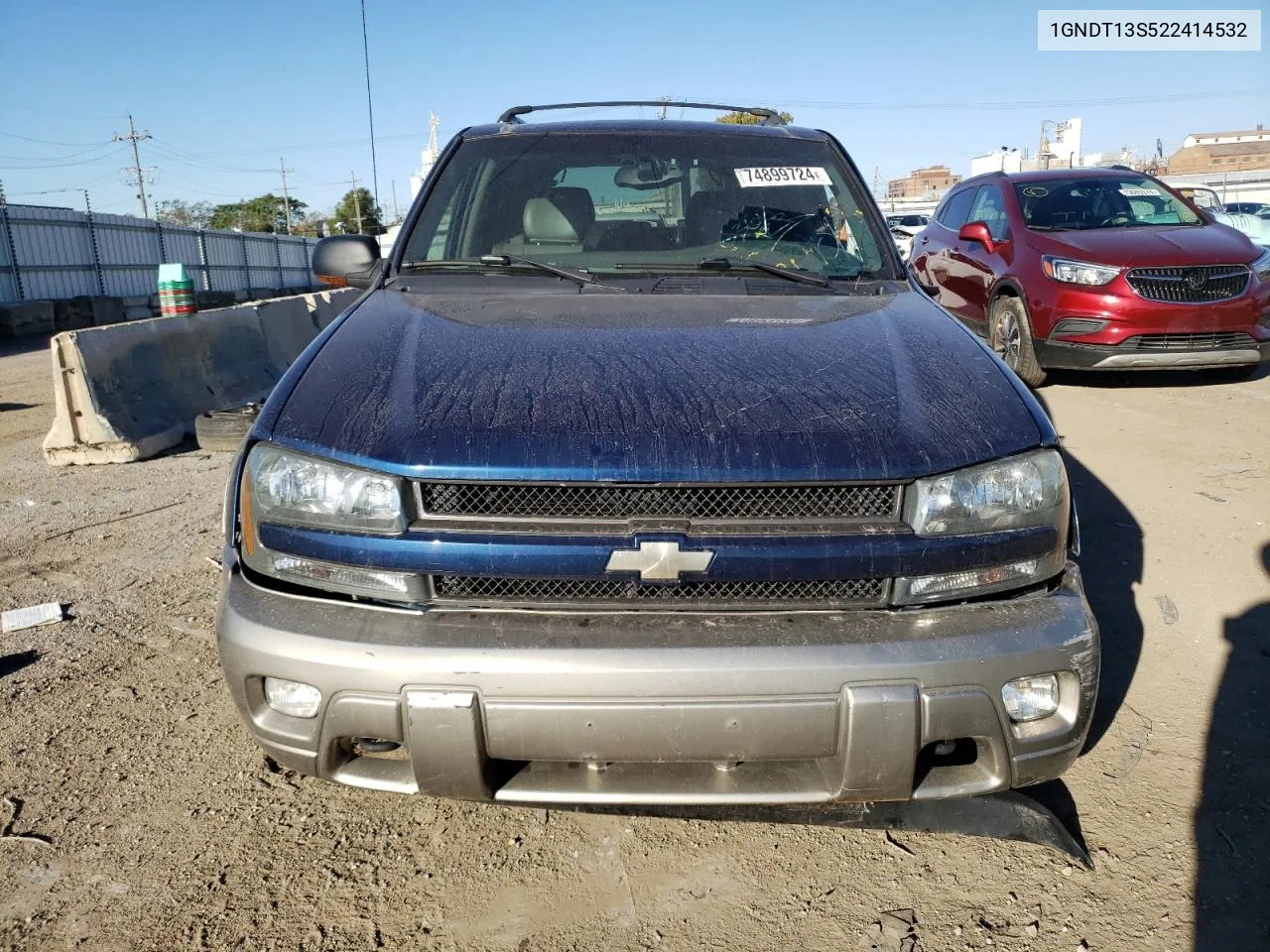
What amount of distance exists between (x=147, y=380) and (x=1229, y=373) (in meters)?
8.24

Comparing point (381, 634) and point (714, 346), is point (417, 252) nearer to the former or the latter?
point (714, 346)

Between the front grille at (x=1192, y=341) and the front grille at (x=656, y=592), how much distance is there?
5.80 metres

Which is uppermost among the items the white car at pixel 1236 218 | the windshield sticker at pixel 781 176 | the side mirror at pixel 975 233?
the windshield sticker at pixel 781 176

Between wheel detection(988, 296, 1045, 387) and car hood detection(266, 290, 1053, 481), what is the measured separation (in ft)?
16.6

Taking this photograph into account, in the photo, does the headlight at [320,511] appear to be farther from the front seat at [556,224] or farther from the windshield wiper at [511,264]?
the front seat at [556,224]

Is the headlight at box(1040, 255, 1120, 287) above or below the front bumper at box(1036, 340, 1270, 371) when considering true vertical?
above

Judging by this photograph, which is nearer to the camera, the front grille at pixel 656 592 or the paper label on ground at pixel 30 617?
the front grille at pixel 656 592

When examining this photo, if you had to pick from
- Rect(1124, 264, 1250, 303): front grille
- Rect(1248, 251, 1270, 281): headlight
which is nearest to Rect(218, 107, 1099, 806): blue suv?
Rect(1124, 264, 1250, 303): front grille

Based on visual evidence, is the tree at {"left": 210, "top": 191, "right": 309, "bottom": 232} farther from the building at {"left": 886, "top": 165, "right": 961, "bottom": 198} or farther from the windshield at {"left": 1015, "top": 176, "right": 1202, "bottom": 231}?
the windshield at {"left": 1015, "top": 176, "right": 1202, "bottom": 231}

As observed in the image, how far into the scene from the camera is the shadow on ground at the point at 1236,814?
6.52 ft

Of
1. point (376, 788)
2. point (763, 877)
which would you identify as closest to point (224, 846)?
point (376, 788)

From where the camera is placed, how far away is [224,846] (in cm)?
226

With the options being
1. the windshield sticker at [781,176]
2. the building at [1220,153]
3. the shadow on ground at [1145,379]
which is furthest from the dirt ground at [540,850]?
the building at [1220,153]

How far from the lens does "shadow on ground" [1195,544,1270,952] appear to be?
78.2 inches
